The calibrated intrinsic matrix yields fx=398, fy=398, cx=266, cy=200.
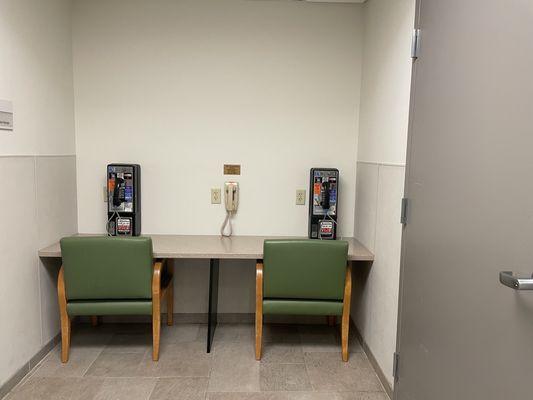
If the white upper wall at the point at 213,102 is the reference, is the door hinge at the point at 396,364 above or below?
below

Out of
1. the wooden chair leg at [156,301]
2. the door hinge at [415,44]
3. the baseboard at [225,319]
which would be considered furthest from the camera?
the baseboard at [225,319]

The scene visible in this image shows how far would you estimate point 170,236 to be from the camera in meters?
3.24

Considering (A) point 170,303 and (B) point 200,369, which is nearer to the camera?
(B) point 200,369

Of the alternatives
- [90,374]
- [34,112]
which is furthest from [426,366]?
[34,112]

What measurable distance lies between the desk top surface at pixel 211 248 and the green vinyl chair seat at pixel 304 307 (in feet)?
1.09

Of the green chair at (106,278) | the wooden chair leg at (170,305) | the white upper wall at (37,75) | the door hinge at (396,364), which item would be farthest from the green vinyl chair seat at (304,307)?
the white upper wall at (37,75)

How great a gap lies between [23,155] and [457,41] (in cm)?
244

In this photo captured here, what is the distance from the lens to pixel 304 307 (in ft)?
8.80

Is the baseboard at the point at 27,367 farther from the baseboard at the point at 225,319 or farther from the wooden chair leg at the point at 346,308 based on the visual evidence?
the wooden chair leg at the point at 346,308

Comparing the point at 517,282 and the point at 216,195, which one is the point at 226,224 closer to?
the point at 216,195

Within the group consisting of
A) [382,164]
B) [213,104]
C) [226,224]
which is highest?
[213,104]

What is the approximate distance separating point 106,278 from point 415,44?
Answer: 7.43ft

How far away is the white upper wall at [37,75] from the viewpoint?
2299 millimetres

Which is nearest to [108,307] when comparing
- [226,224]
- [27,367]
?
[27,367]
